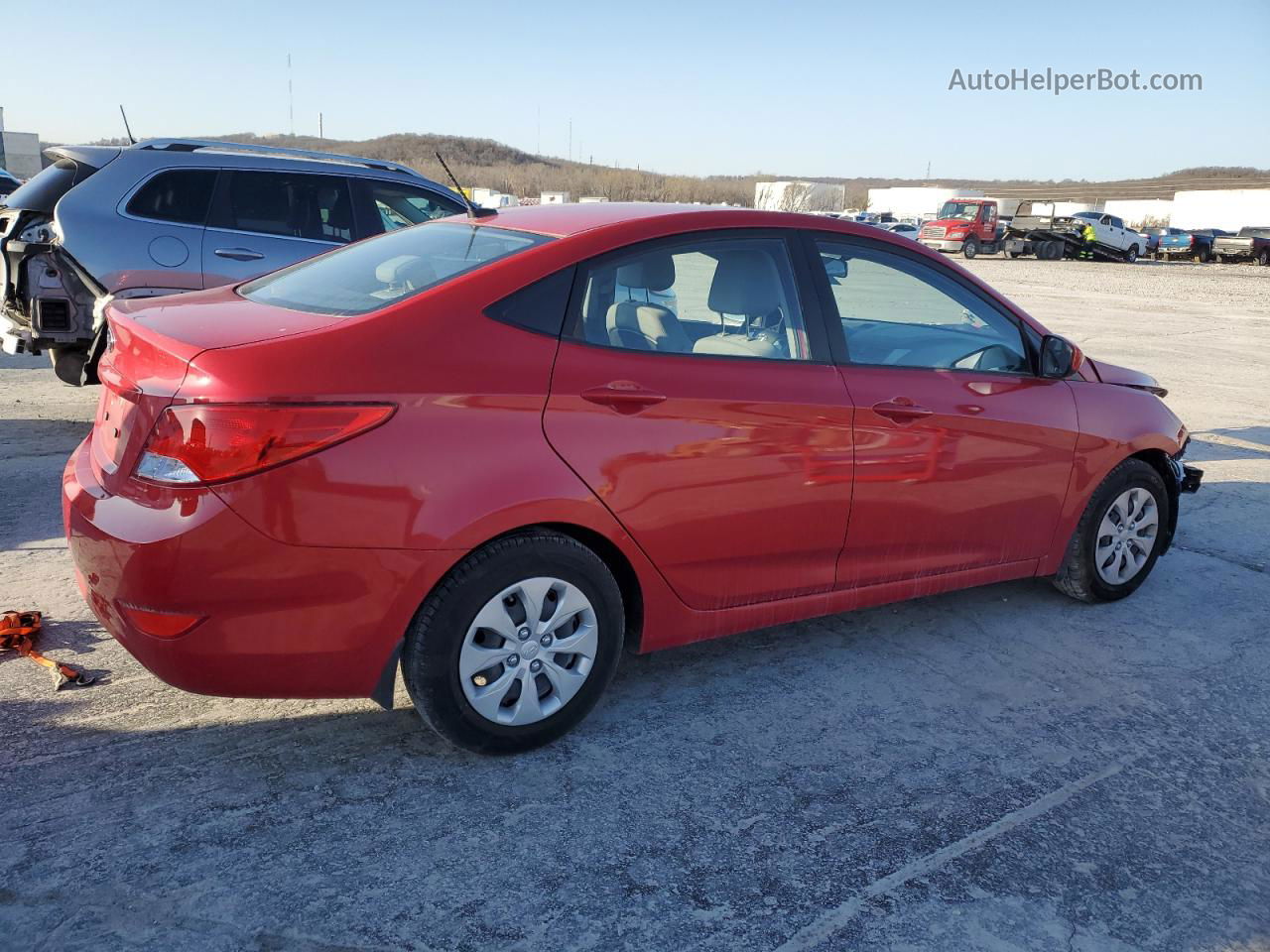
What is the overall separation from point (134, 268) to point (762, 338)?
4.65 metres

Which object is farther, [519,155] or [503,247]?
[519,155]

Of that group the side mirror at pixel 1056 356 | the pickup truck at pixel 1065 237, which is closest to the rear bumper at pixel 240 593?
→ the side mirror at pixel 1056 356

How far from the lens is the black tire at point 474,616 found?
3027 mm

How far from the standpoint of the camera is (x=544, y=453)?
3.09 m

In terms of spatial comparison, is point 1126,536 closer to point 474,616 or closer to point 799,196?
point 474,616

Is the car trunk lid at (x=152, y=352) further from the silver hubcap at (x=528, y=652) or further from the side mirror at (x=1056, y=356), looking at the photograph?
the side mirror at (x=1056, y=356)

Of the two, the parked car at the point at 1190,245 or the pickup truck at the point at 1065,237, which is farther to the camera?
the parked car at the point at 1190,245

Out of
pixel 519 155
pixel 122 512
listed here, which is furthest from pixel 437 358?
pixel 519 155

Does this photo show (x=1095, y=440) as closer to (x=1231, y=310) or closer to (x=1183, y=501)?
(x=1183, y=501)

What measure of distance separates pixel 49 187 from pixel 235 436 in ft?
16.7

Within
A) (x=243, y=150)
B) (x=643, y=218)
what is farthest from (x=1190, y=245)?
(x=643, y=218)

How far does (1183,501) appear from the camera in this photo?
664 centimetres

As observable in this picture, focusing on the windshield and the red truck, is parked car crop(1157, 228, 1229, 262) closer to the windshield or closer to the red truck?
the red truck

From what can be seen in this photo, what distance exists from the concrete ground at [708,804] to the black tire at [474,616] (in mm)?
117
